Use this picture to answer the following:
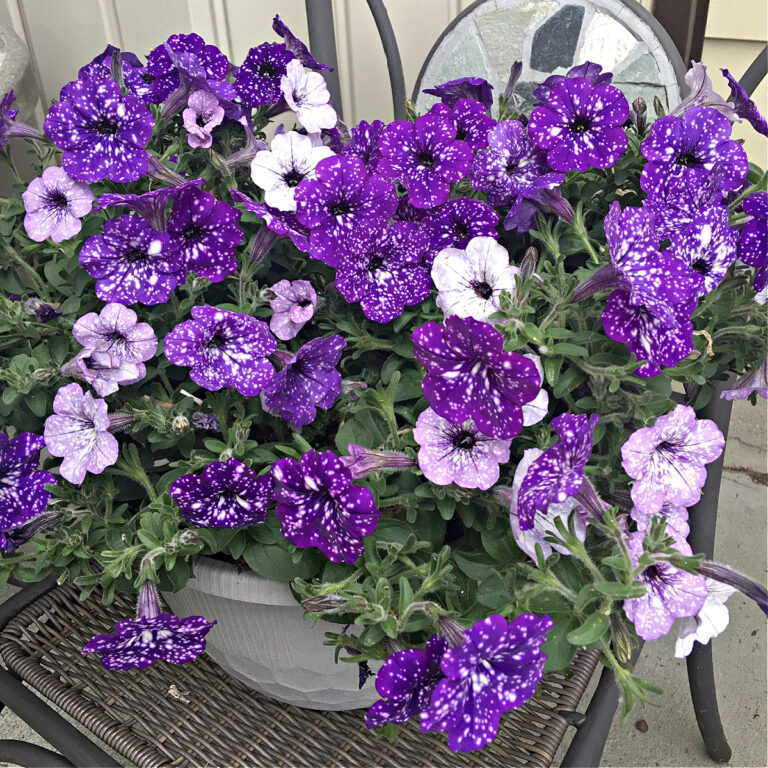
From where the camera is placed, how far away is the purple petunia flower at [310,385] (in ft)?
1.83

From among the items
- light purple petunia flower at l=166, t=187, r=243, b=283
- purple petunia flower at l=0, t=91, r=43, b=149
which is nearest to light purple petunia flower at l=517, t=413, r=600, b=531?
light purple petunia flower at l=166, t=187, r=243, b=283

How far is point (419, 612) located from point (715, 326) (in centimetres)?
32

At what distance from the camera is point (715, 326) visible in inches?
24.0

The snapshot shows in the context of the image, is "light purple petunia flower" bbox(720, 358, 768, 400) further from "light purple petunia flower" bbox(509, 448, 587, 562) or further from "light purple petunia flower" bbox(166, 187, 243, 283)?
"light purple petunia flower" bbox(166, 187, 243, 283)

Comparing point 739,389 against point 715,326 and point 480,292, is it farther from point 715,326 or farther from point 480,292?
point 480,292

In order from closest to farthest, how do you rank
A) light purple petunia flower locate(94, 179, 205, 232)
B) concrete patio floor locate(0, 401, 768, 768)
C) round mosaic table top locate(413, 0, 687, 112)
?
light purple petunia flower locate(94, 179, 205, 232) < round mosaic table top locate(413, 0, 687, 112) < concrete patio floor locate(0, 401, 768, 768)

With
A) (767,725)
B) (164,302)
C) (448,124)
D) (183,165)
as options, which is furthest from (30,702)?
(767,725)

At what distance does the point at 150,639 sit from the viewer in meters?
0.51

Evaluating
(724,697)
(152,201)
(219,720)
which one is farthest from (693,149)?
(724,697)

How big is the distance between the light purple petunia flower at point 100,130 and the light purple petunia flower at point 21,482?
20 centimetres

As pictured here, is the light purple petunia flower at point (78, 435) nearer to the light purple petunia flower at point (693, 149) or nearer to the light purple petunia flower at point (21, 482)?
the light purple petunia flower at point (21, 482)

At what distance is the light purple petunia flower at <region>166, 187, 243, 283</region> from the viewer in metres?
0.56

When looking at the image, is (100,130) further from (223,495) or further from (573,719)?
(573,719)

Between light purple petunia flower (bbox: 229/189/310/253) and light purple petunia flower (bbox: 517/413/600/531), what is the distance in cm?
23
